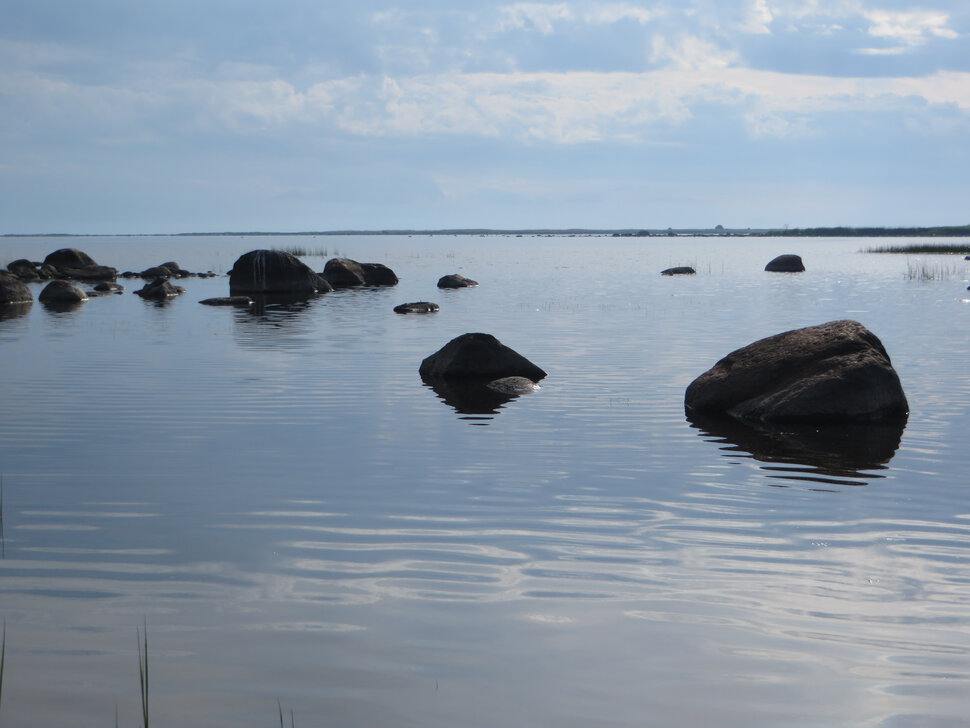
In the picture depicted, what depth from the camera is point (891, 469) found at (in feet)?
40.7

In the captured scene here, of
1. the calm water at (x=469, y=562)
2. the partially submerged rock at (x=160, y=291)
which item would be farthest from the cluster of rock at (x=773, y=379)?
the partially submerged rock at (x=160, y=291)

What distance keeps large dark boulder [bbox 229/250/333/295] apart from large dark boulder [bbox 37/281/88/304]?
301 inches

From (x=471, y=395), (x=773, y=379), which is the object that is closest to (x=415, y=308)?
(x=471, y=395)

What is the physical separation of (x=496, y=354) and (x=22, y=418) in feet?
28.5

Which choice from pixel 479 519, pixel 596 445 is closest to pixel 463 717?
pixel 479 519

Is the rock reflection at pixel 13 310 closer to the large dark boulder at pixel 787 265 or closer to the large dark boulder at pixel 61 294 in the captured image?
the large dark boulder at pixel 61 294

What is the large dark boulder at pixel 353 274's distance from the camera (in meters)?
61.0

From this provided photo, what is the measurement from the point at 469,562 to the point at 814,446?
7063 mm

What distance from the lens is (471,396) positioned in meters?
18.6

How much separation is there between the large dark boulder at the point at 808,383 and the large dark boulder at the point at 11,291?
3711 cm

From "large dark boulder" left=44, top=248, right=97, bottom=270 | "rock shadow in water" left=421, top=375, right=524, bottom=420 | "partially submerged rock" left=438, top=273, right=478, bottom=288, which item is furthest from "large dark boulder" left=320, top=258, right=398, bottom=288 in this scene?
"rock shadow in water" left=421, top=375, right=524, bottom=420

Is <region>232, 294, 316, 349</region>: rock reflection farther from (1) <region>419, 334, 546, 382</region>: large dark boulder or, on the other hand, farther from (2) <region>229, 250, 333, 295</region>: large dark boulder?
(1) <region>419, 334, 546, 382</region>: large dark boulder

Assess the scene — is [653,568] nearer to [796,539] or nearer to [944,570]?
[796,539]

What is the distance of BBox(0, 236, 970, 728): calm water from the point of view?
6082 millimetres
